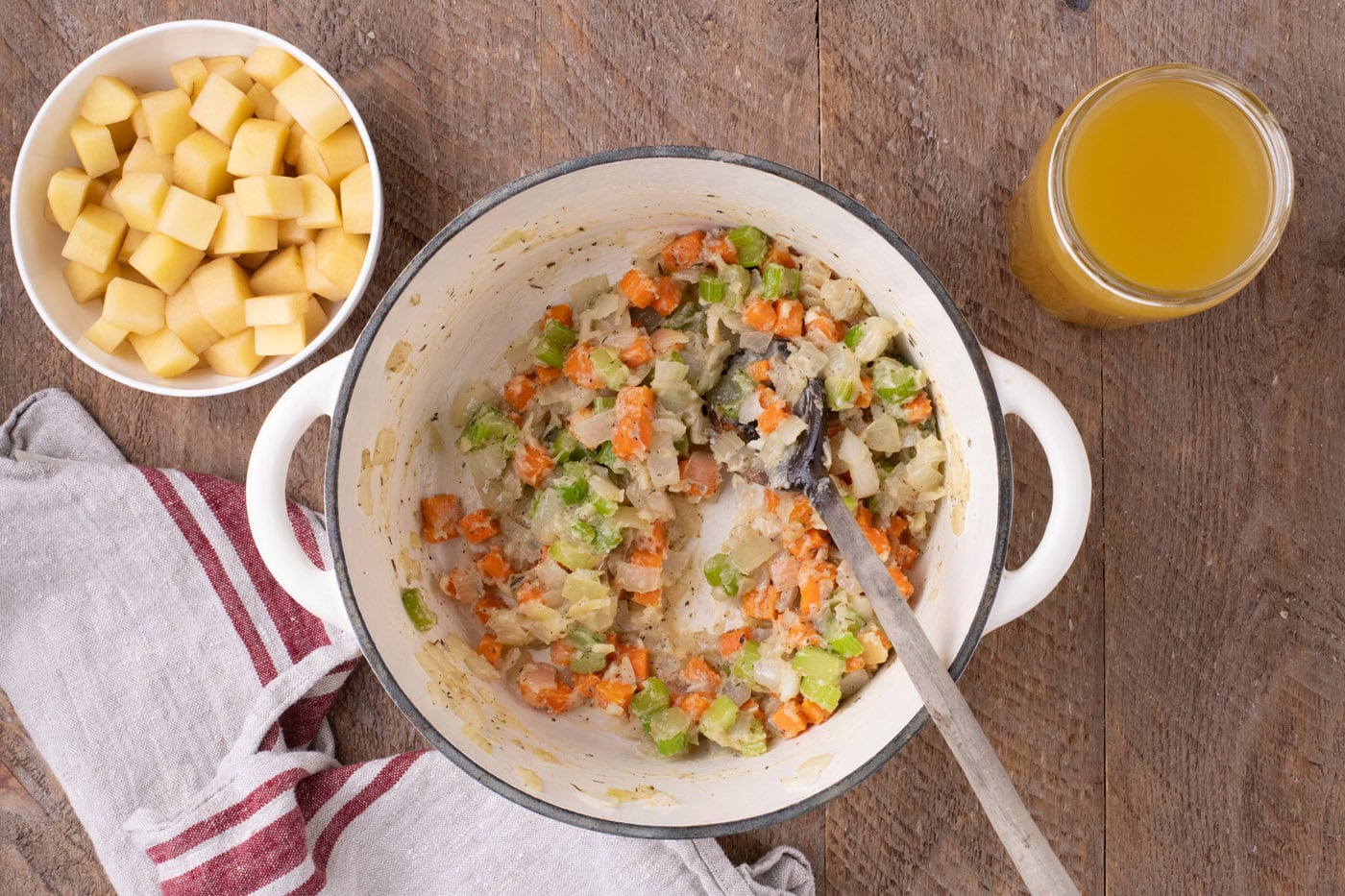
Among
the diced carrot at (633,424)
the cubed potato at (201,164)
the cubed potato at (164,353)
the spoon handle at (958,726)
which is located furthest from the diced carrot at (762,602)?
the cubed potato at (201,164)

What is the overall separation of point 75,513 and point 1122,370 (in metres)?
1.95

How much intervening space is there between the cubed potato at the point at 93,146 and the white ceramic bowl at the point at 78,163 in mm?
33

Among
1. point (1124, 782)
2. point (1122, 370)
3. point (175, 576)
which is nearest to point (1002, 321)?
point (1122, 370)

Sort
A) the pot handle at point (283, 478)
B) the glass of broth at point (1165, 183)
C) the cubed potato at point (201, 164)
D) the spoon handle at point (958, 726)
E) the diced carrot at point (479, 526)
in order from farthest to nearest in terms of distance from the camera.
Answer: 1. the diced carrot at point (479, 526)
2. the cubed potato at point (201, 164)
3. the glass of broth at point (1165, 183)
4. the pot handle at point (283, 478)
5. the spoon handle at point (958, 726)

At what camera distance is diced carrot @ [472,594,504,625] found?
1.88m

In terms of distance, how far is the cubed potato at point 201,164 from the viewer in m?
1.79

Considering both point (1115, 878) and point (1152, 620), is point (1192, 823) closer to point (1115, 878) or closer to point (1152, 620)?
point (1115, 878)

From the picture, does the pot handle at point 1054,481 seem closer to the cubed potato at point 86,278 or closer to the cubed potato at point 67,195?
the cubed potato at point 67,195

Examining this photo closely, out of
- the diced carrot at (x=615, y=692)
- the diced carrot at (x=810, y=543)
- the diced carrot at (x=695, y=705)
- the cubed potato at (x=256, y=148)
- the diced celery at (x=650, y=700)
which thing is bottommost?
the diced carrot at (x=695, y=705)

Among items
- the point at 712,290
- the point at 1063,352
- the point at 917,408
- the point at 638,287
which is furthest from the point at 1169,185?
the point at 638,287

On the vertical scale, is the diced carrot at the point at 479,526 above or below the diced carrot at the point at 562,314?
below

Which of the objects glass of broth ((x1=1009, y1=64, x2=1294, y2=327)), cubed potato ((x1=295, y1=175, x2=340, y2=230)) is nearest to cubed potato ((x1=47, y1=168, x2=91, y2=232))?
cubed potato ((x1=295, y1=175, x2=340, y2=230))

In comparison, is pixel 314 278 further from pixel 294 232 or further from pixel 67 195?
pixel 67 195

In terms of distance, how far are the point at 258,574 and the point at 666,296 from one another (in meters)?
0.92
